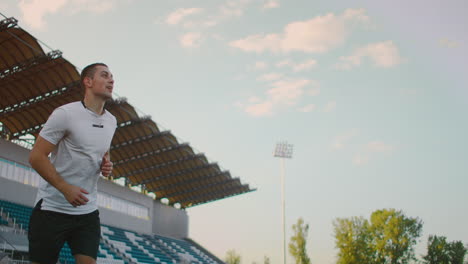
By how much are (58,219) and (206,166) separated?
37840mm

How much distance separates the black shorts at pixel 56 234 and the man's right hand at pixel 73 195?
258 millimetres

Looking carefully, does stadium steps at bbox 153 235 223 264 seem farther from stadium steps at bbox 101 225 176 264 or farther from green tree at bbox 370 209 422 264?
green tree at bbox 370 209 422 264

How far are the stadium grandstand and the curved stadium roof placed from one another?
0.16 ft

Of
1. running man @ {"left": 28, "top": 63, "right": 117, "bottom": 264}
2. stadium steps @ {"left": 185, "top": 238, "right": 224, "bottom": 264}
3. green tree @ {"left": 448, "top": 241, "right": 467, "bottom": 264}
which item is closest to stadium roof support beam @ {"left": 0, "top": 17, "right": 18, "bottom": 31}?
running man @ {"left": 28, "top": 63, "right": 117, "bottom": 264}

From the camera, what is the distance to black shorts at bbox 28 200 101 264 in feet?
12.4

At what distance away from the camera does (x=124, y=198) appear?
38.8 meters

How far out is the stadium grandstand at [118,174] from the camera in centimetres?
2270

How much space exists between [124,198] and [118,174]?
2041mm

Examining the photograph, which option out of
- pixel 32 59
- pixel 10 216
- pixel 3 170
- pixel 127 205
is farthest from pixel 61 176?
pixel 127 205

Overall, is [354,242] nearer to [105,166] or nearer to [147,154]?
[147,154]

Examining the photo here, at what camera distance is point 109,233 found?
3362 centimetres

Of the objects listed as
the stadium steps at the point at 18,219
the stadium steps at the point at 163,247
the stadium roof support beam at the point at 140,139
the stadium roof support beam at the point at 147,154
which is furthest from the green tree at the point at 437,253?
the stadium steps at the point at 18,219

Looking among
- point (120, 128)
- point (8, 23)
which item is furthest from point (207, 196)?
point (8, 23)

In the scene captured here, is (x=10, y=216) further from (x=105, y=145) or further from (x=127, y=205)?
(x=105, y=145)
